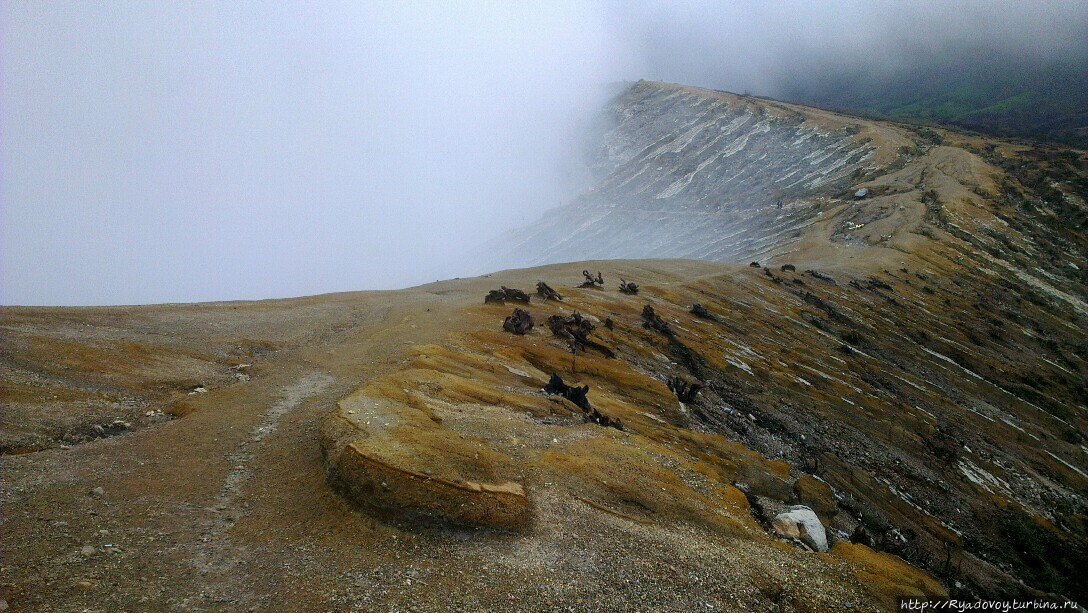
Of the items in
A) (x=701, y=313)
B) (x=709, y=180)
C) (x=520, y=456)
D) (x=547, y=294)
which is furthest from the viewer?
(x=709, y=180)

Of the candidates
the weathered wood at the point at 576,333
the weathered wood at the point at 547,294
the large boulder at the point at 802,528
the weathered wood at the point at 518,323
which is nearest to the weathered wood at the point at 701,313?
the weathered wood at the point at 547,294

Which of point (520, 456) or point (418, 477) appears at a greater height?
point (418, 477)

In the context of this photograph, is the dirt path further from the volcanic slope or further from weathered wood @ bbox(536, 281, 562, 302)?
weathered wood @ bbox(536, 281, 562, 302)

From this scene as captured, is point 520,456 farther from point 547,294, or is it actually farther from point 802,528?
point 547,294

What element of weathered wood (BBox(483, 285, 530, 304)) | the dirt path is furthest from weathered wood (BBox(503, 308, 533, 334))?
Result: the dirt path

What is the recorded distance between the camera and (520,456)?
10648 mm

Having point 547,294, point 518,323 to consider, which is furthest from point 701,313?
point 518,323

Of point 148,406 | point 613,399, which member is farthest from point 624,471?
point 148,406

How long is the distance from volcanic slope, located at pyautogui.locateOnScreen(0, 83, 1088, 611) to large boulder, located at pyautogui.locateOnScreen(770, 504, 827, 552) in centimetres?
41

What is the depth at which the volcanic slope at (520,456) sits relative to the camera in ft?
24.9

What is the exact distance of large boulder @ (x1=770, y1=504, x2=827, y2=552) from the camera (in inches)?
421

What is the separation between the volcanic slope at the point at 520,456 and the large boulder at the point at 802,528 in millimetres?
413

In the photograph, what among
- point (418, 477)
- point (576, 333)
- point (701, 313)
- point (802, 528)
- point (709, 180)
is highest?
point (709, 180)

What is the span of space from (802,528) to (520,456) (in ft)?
20.9
